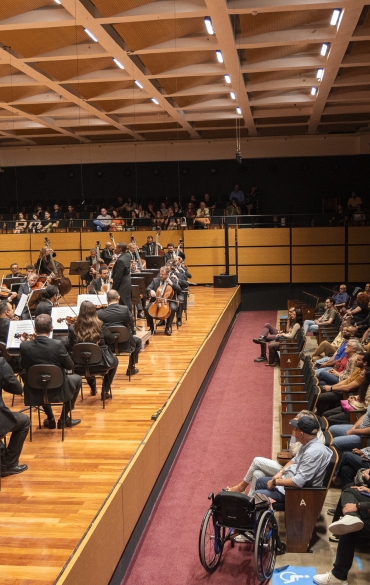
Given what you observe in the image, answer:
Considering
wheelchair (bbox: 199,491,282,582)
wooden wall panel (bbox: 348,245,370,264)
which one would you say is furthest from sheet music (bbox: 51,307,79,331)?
wooden wall panel (bbox: 348,245,370,264)

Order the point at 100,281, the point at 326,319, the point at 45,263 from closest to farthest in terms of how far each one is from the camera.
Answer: the point at 100,281
the point at 326,319
the point at 45,263

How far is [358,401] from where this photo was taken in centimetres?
744

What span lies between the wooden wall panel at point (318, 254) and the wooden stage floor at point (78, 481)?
11.1 metres

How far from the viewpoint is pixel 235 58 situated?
1303 centimetres

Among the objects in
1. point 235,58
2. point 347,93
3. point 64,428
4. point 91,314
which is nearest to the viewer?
point 64,428

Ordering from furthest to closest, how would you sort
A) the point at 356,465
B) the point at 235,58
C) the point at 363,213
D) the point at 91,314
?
the point at 363,213, the point at 235,58, the point at 91,314, the point at 356,465

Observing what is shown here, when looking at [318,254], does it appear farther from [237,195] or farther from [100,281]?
[100,281]

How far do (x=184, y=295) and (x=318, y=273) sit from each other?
7.74m

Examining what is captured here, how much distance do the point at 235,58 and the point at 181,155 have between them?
1145 centimetres

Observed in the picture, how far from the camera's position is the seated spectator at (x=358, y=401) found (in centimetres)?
736

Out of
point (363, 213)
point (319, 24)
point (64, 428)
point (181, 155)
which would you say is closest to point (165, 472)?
point (64, 428)

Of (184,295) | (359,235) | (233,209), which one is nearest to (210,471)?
(184,295)

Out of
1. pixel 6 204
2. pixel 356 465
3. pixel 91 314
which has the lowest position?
pixel 356 465

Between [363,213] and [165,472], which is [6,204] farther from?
[165,472]
